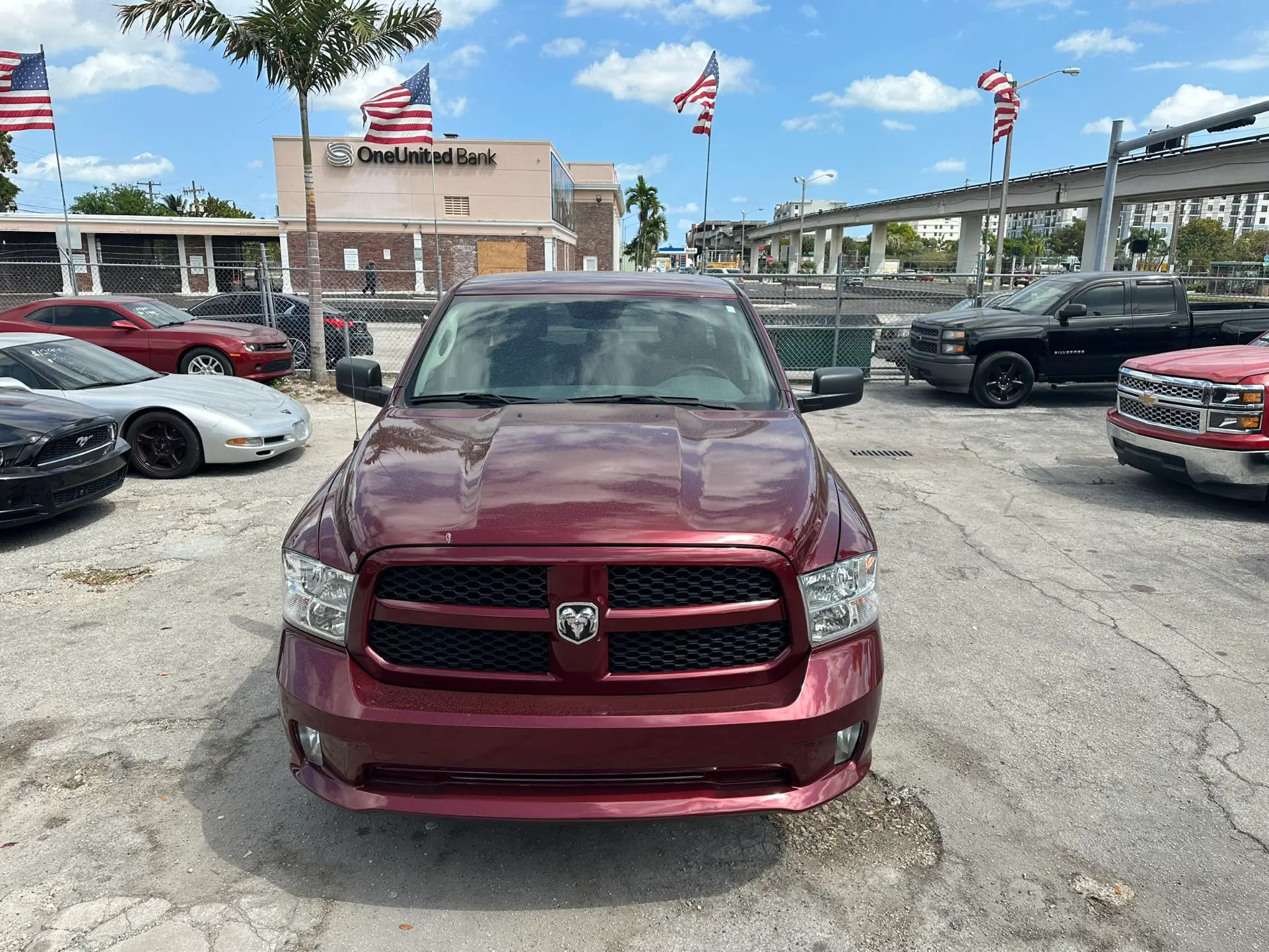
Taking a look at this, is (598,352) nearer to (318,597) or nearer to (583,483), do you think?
(583,483)

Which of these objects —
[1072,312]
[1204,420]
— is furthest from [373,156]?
[1204,420]

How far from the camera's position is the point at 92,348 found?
8672 millimetres

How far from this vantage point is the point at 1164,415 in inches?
299

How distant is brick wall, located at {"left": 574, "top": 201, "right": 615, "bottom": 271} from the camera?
6525cm

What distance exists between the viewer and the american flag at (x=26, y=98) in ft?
47.0

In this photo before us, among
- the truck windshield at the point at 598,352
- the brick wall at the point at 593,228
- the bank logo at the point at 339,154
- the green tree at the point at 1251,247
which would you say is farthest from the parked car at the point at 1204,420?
the green tree at the point at 1251,247

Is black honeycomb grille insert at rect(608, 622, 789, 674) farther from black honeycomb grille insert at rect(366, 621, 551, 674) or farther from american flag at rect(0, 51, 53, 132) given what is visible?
american flag at rect(0, 51, 53, 132)

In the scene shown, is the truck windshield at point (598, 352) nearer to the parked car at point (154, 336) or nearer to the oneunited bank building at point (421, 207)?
the parked car at point (154, 336)

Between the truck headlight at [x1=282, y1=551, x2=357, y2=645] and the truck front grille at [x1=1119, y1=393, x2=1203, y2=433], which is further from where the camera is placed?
the truck front grille at [x1=1119, y1=393, x2=1203, y2=433]

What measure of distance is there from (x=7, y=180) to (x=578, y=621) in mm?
73251

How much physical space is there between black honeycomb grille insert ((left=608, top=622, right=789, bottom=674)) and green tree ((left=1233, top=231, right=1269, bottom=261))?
10287cm

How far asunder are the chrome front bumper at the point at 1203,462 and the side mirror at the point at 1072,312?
5657mm

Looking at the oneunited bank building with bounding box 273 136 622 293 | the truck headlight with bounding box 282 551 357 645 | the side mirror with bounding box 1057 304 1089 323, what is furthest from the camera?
the oneunited bank building with bounding box 273 136 622 293

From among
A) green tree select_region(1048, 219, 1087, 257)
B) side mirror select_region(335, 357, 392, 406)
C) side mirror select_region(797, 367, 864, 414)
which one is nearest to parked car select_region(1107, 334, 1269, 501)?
side mirror select_region(797, 367, 864, 414)
